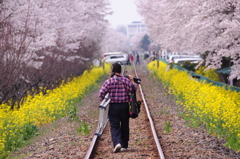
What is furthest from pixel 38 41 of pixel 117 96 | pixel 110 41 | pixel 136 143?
pixel 110 41

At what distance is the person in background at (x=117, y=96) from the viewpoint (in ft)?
30.2

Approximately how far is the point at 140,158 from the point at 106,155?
2.84 ft

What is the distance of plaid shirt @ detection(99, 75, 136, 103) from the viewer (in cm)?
919

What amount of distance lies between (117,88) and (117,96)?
17 centimetres

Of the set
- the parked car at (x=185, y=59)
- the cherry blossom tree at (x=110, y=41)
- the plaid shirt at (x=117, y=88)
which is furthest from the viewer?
the cherry blossom tree at (x=110, y=41)

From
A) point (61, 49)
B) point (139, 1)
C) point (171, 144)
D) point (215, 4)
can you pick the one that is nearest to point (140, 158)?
point (171, 144)

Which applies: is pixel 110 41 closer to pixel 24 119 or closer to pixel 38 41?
pixel 38 41

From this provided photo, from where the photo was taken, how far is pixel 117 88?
920 centimetres

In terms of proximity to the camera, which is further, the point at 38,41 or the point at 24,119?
the point at 38,41

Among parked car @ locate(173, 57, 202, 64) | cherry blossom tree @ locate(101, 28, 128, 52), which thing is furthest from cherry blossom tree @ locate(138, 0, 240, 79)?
cherry blossom tree @ locate(101, 28, 128, 52)

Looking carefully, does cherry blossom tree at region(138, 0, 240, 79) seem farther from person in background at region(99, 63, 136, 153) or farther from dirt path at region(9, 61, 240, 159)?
person in background at region(99, 63, 136, 153)

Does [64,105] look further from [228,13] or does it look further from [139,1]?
[139,1]

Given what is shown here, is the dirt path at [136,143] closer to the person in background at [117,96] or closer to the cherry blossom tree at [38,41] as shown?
the person in background at [117,96]

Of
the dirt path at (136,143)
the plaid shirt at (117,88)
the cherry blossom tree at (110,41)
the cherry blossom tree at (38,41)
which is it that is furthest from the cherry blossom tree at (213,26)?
the cherry blossom tree at (110,41)
